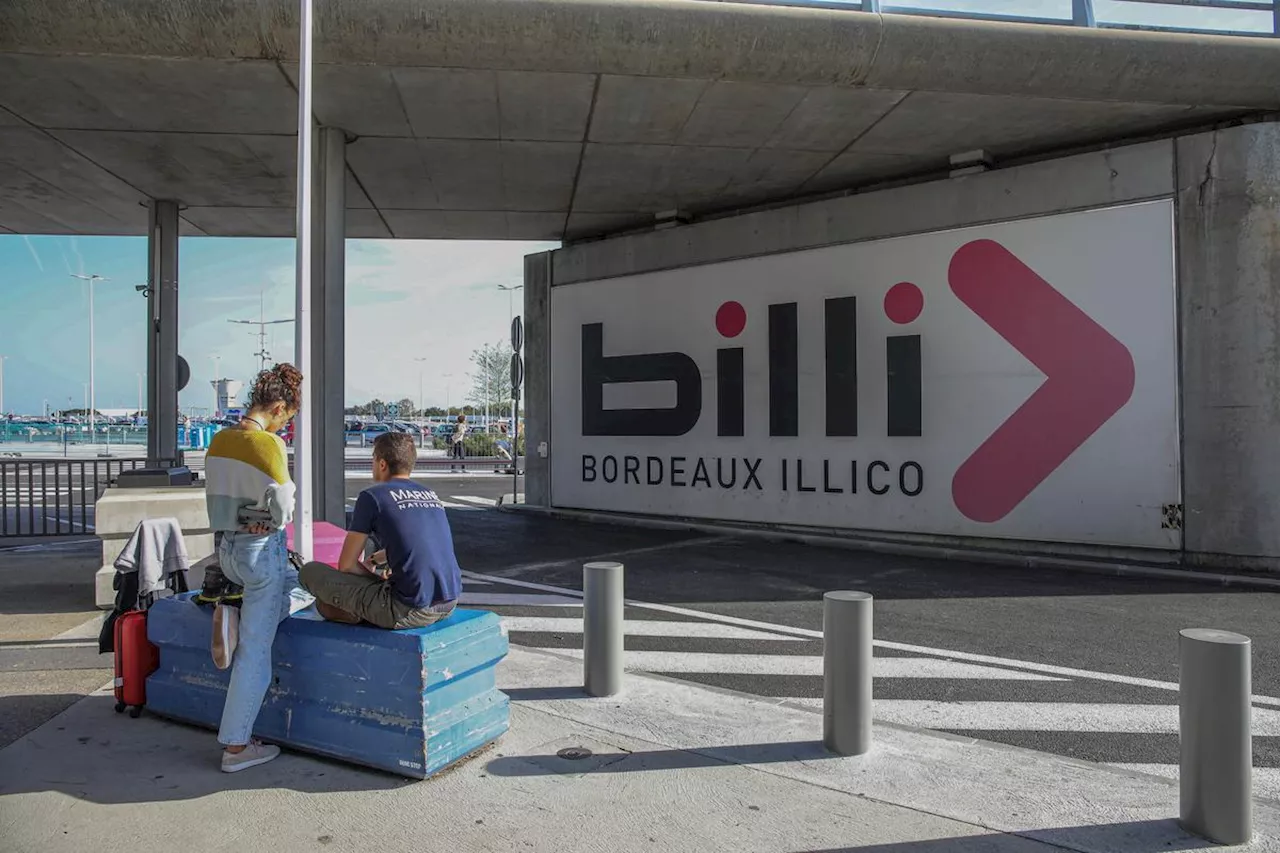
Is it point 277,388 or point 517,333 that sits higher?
point 517,333

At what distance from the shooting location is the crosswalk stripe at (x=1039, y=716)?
16.6 ft

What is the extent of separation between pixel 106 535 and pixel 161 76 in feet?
16.8

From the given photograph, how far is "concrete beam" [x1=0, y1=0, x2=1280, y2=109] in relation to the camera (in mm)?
8609

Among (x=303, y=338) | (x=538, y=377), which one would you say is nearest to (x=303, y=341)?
(x=303, y=338)

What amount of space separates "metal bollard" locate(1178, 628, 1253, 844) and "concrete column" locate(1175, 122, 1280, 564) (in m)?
8.01

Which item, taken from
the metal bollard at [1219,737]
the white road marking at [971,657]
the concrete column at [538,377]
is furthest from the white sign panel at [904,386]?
the metal bollard at [1219,737]

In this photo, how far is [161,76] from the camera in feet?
30.8

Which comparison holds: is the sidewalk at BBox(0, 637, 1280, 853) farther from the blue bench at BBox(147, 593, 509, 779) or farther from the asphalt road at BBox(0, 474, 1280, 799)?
the asphalt road at BBox(0, 474, 1280, 799)

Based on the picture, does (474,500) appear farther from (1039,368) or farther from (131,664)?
(131,664)

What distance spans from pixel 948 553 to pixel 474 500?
1115cm

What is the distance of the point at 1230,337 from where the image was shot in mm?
10180

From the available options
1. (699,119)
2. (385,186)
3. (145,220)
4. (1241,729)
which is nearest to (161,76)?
(385,186)

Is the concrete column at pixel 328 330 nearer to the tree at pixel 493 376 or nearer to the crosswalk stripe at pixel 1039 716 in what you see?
the crosswalk stripe at pixel 1039 716

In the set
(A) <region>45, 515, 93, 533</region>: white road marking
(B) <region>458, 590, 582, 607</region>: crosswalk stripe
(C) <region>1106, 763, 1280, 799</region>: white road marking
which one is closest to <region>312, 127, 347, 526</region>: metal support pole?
(B) <region>458, 590, 582, 607</region>: crosswalk stripe
